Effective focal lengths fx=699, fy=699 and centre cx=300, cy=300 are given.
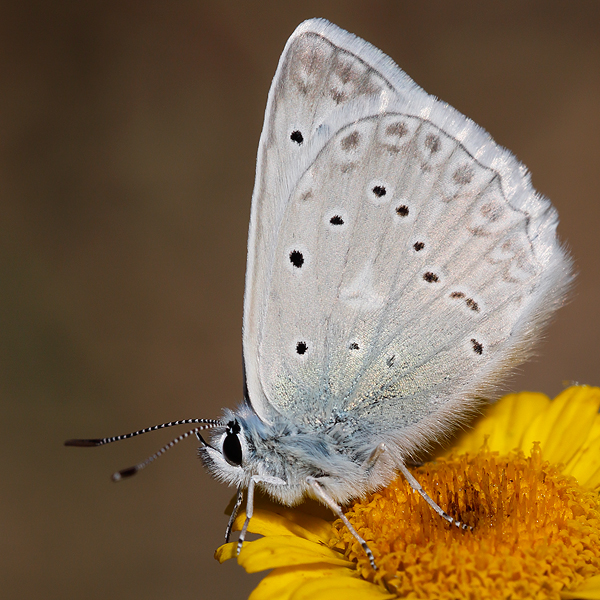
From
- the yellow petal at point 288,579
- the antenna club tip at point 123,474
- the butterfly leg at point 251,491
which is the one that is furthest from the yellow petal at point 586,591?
the antenna club tip at point 123,474

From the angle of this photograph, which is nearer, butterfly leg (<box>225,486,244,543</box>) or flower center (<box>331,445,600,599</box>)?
flower center (<box>331,445,600,599</box>)

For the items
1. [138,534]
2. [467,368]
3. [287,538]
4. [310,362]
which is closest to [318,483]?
[287,538]

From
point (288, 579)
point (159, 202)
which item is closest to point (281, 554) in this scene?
point (288, 579)

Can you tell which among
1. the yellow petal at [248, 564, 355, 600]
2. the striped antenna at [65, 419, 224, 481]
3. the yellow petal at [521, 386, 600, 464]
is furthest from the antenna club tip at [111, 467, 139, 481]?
the yellow petal at [521, 386, 600, 464]

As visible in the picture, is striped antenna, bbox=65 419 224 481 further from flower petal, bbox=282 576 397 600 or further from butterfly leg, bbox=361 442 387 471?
flower petal, bbox=282 576 397 600

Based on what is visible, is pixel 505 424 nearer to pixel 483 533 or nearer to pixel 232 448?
pixel 483 533

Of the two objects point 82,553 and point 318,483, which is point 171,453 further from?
point 318,483
